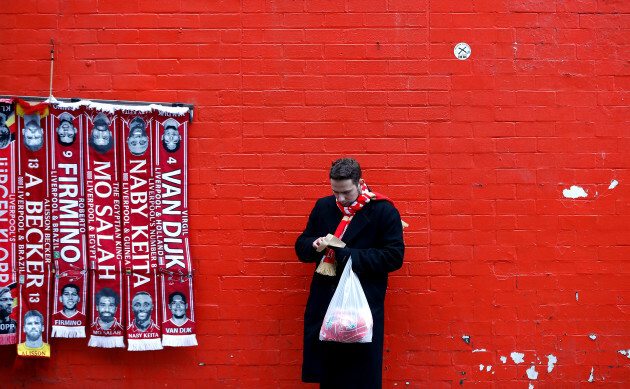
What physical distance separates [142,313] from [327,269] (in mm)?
1639

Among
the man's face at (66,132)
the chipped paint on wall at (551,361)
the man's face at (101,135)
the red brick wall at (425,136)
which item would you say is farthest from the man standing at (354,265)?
the man's face at (66,132)

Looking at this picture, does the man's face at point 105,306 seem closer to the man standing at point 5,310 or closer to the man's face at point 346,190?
the man standing at point 5,310

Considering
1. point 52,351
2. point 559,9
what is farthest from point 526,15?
point 52,351

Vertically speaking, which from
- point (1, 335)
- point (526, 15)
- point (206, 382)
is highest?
Result: point (526, 15)

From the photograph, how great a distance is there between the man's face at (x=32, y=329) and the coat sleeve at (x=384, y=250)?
2.59 meters

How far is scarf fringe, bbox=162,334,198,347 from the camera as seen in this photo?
4645 mm

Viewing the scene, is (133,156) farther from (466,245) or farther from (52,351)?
(466,245)

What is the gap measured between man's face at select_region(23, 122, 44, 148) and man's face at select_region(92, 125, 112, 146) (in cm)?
41

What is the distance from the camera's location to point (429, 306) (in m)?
4.68

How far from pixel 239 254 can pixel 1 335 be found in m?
1.94

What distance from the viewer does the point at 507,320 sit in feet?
15.3

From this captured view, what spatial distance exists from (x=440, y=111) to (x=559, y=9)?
3.97 ft

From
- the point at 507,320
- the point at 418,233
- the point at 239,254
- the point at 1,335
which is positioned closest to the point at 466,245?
the point at 418,233

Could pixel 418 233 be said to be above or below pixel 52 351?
above
